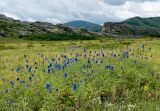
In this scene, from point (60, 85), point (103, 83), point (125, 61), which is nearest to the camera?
point (60, 85)

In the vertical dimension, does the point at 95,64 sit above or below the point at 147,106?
above

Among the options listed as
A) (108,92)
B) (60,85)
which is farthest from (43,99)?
(108,92)

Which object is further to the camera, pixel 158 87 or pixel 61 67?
pixel 61 67

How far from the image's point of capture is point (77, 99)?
7.48 meters

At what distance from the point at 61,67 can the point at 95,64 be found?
43.8 inches

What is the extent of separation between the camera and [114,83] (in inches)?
350

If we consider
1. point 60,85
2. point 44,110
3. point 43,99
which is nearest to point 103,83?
point 60,85

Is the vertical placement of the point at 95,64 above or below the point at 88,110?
above

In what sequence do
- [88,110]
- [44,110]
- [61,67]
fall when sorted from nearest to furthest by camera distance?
[44,110], [88,110], [61,67]

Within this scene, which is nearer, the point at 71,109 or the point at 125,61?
the point at 71,109

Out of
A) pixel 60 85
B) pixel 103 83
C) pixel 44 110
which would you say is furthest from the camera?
pixel 103 83

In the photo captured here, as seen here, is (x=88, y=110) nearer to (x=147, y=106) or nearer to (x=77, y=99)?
(x=77, y=99)

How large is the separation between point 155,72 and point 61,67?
9.61ft

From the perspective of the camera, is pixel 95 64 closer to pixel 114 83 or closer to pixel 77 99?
pixel 114 83
